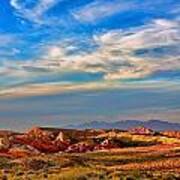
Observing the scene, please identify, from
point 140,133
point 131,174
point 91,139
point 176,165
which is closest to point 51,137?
point 91,139

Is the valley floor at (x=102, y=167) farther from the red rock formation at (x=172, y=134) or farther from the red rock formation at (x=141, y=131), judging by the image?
the red rock formation at (x=141, y=131)

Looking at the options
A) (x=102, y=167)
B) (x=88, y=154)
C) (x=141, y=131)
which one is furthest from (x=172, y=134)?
(x=102, y=167)

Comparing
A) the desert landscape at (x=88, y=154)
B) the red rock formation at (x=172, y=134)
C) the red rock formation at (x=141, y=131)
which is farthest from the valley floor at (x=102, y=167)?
the red rock formation at (x=141, y=131)

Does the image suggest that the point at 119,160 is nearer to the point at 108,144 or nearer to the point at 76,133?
the point at 108,144

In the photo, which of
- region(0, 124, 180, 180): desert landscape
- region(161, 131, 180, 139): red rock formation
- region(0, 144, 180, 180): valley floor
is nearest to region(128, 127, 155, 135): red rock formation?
region(0, 124, 180, 180): desert landscape

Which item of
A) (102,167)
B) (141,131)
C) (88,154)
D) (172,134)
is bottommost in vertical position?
(102,167)

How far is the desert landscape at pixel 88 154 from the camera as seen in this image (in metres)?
43.9

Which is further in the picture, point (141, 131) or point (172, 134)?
point (141, 131)

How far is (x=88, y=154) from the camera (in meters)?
66.9

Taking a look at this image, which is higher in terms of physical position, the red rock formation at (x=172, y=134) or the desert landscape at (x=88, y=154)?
the red rock formation at (x=172, y=134)

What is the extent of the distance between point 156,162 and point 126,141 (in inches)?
1198

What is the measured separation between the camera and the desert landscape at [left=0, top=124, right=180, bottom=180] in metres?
43.9

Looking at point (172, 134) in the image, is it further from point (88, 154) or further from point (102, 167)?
point (102, 167)

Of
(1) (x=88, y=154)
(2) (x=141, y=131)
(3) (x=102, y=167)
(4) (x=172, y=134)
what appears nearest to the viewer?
(3) (x=102, y=167)
